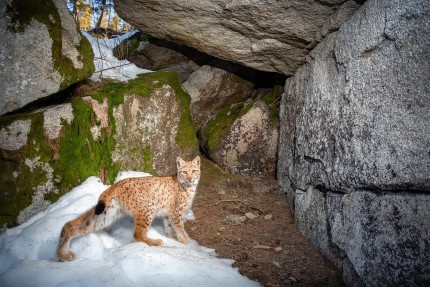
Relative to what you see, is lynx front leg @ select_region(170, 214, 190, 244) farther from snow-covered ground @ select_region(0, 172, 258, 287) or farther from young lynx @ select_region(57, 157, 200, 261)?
snow-covered ground @ select_region(0, 172, 258, 287)

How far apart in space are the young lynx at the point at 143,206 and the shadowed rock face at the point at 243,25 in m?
2.46

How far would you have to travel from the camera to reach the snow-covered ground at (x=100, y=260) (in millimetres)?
3486

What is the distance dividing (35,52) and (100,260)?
11.4 ft

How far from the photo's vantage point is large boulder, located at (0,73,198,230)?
4855mm

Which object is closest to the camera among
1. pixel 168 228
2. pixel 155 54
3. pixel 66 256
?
pixel 66 256

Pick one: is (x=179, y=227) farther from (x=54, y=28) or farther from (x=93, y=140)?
(x=54, y=28)

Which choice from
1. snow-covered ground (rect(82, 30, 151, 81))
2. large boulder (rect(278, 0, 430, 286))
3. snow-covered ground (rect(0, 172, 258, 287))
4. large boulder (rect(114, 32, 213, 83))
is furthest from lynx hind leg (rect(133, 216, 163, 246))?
large boulder (rect(114, 32, 213, 83))

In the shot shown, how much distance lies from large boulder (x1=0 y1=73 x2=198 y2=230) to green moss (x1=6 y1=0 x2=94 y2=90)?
41 centimetres

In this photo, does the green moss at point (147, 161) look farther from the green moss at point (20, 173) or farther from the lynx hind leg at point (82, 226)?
the lynx hind leg at point (82, 226)

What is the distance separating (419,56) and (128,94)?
4759mm


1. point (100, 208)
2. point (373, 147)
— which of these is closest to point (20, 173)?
point (100, 208)

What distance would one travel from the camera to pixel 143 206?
4527mm

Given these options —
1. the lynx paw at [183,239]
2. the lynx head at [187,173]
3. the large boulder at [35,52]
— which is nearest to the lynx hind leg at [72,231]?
the lynx paw at [183,239]

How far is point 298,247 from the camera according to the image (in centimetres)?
489
